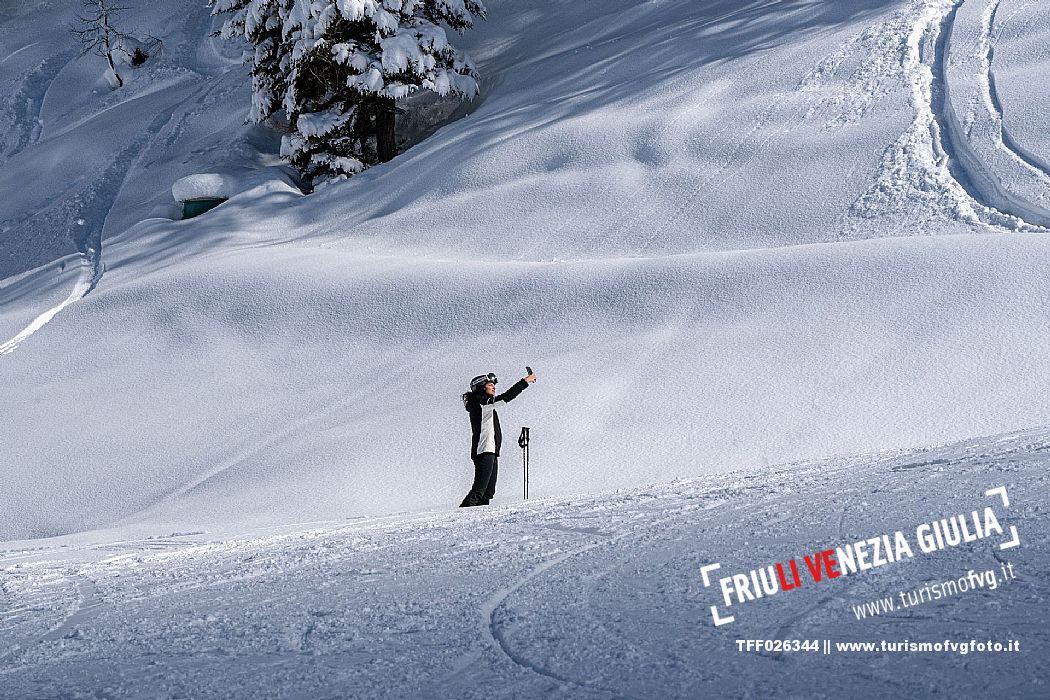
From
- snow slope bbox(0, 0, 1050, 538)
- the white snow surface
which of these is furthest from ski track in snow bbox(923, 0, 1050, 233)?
the white snow surface

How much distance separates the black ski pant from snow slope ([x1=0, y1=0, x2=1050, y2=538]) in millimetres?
633

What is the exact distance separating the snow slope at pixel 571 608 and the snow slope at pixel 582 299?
125 inches

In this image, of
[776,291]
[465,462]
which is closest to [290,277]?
[465,462]

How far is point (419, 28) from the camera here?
2014cm

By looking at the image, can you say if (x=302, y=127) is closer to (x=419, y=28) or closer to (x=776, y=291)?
(x=419, y=28)

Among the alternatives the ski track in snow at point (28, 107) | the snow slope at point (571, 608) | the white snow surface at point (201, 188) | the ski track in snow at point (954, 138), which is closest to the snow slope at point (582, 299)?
the ski track in snow at point (954, 138)

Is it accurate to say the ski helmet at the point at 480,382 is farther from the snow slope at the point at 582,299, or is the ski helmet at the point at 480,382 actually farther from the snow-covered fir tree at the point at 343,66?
the snow-covered fir tree at the point at 343,66

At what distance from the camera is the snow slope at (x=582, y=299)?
29.4ft

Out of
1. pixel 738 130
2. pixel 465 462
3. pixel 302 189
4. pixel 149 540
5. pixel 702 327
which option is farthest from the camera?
pixel 302 189

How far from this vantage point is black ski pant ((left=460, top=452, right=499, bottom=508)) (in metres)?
7.93

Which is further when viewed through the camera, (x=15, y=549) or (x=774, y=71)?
(x=774, y=71)

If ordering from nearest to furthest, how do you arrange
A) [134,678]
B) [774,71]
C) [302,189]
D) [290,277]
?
[134,678]
[290,277]
[774,71]
[302,189]

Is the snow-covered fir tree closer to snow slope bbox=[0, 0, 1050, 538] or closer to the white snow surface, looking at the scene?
snow slope bbox=[0, 0, 1050, 538]

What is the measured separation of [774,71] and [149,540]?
1328 cm
